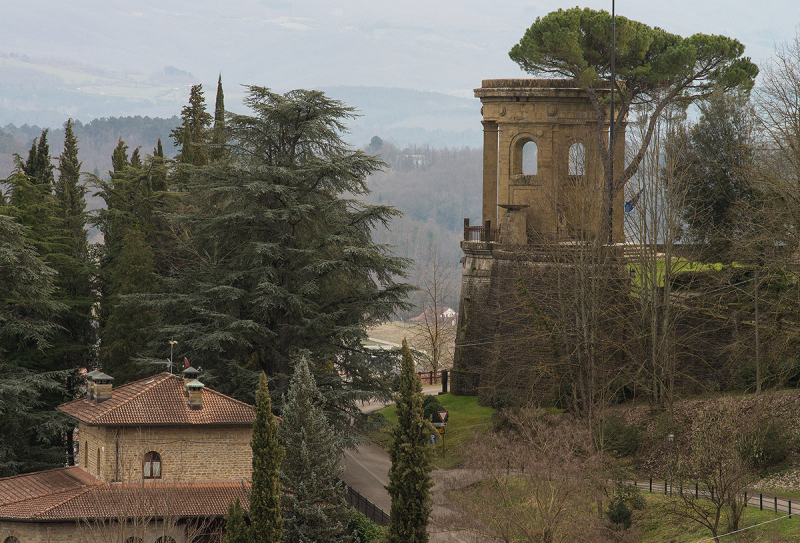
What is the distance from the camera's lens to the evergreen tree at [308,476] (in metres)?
20.8

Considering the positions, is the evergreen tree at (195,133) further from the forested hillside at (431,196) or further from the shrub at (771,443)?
the forested hillside at (431,196)

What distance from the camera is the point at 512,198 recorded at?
114ft

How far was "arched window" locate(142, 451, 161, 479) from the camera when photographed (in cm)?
2205

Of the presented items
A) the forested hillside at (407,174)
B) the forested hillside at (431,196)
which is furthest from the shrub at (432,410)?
the forested hillside at (407,174)

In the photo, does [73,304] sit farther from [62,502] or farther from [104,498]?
[104,498]

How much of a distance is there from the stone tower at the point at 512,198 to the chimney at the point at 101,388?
556 inches

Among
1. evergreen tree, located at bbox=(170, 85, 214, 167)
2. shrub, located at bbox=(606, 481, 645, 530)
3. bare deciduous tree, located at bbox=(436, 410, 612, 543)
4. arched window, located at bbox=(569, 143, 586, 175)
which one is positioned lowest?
shrub, located at bbox=(606, 481, 645, 530)

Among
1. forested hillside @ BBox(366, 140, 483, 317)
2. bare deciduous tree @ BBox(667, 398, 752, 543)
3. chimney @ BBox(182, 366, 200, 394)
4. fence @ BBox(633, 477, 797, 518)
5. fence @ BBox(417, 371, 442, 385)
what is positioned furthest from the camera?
forested hillside @ BBox(366, 140, 483, 317)

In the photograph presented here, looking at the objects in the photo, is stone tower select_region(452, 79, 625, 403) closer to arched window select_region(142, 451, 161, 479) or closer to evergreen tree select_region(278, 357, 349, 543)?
evergreen tree select_region(278, 357, 349, 543)

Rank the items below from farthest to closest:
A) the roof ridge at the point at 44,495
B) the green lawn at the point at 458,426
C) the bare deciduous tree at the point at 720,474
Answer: the green lawn at the point at 458,426, the roof ridge at the point at 44,495, the bare deciduous tree at the point at 720,474

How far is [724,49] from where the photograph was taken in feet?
106

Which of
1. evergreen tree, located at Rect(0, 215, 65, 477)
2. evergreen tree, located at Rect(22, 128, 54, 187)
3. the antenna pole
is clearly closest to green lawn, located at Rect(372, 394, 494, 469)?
the antenna pole

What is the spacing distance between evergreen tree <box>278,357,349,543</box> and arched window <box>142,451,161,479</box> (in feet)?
11.4

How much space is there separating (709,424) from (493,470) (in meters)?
5.19
